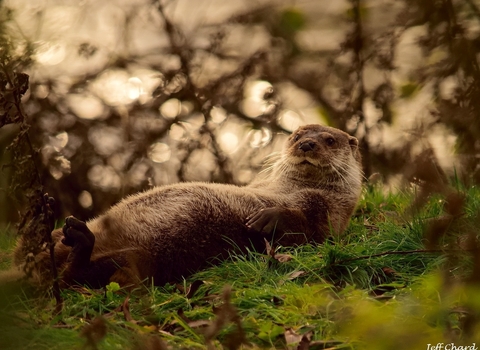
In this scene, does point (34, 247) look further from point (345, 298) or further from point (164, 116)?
point (164, 116)

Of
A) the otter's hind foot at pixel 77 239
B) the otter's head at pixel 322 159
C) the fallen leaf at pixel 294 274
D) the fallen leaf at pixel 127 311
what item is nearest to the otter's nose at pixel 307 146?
the otter's head at pixel 322 159

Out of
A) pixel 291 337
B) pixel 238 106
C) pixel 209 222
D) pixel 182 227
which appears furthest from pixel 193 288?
pixel 238 106

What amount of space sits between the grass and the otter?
0.12 meters

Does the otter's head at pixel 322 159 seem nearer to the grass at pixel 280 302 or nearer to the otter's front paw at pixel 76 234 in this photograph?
the grass at pixel 280 302

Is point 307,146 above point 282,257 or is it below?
above

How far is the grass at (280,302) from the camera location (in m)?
2.44

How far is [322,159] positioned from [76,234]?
2125 millimetres

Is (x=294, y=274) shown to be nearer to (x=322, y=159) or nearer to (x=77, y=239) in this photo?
(x=77, y=239)

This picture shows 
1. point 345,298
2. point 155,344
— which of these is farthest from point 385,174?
point 155,344

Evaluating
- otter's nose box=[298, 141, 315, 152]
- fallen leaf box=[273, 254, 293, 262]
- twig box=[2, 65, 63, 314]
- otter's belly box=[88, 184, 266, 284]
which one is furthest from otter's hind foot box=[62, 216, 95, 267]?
otter's nose box=[298, 141, 315, 152]

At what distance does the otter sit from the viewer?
361cm

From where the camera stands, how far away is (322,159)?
488 centimetres

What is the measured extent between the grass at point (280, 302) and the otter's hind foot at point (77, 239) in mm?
191

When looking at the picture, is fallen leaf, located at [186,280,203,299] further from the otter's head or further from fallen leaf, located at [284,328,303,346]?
the otter's head
